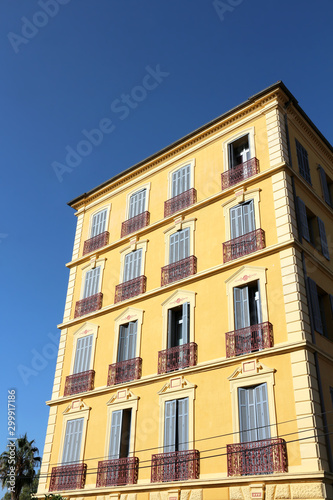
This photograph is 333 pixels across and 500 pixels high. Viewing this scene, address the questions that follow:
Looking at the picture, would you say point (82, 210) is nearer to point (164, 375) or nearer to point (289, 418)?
point (164, 375)

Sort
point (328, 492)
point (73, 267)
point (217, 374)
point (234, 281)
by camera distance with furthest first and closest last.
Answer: point (73, 267) → point (234, 281) → point (217, 374) → point (328, 492)

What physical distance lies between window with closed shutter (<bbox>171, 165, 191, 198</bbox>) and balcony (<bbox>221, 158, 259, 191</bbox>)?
6.10ft

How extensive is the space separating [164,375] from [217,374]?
6.72 feet

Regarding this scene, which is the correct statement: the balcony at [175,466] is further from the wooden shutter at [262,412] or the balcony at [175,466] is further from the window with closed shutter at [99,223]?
the window with closed shutter at [99,223]

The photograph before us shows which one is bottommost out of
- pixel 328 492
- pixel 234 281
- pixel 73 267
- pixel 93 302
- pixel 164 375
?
pixel 328 492

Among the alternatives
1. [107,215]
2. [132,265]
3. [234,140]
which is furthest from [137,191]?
[234,140]

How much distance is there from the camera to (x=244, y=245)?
16922 mm

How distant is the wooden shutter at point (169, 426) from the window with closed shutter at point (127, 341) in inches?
108

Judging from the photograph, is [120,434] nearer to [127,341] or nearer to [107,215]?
[127,341]

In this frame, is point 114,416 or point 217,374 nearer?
point 217,374

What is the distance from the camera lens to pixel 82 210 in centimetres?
2491

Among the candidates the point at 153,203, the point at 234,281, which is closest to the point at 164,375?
the point at 234,281

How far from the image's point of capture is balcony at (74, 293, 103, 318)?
68.3 feet

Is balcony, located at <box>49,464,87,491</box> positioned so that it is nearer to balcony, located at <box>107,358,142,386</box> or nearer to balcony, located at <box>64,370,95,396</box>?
balcony, located at <box>64,370,95,396</box>
